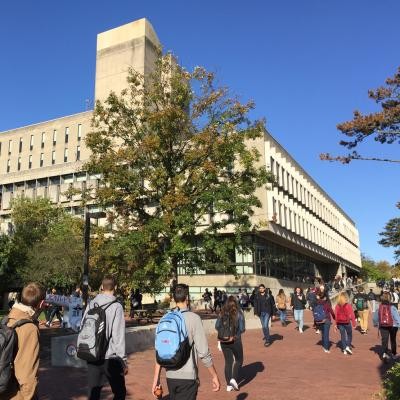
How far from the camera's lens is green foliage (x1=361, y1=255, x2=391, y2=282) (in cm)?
11094

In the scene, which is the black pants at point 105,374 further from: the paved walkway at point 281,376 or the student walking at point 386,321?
the student walking at point 386,321

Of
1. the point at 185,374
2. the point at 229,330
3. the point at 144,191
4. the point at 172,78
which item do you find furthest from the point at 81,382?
the point at 172,78

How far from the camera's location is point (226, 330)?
8.15 metres

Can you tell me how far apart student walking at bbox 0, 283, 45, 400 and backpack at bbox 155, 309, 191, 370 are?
1125mm

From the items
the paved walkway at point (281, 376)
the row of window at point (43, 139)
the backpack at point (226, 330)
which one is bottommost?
the paved walkway at point (281, 376)

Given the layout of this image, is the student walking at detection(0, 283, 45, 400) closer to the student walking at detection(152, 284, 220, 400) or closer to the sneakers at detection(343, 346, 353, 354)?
the student walking at detection(152, 284, 220, 400)

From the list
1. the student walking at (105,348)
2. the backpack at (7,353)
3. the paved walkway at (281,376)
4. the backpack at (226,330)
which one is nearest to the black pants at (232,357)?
the backpack at (226,330)

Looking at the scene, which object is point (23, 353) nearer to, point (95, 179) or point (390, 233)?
point (95, 179)

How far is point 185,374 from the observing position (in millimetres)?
4359

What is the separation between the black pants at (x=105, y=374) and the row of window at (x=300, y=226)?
37866 millimetres

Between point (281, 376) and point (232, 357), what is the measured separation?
1.88m

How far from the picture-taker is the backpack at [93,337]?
4.78 m

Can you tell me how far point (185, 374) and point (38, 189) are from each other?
200ft

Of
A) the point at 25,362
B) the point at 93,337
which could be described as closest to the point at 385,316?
the point at 93,337
